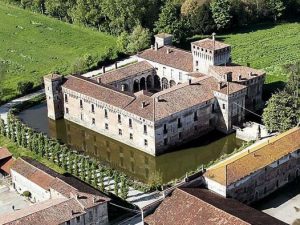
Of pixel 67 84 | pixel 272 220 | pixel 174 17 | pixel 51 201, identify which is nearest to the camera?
pixel 272 220

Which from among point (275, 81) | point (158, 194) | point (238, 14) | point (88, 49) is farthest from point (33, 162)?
point (238, 14)

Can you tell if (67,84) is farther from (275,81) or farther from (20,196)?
(275,81)

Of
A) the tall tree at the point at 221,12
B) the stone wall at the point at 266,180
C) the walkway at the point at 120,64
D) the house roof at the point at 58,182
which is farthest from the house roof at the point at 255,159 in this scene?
the tall tree at the point at 221,12

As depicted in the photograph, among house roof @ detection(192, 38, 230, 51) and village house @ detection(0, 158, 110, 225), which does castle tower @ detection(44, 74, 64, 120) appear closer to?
house roof @ detection(192, 38, 230, 51)

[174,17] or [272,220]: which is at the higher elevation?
[174,17]

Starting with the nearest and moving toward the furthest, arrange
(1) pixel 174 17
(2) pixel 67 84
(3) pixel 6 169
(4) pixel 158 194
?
1. (4) pixel 158 194
2. (3) pixel 6 169
3. (2) pixel 67 84
4. (1) pixel 174 17

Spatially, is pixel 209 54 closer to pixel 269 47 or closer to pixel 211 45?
pixel 211 45

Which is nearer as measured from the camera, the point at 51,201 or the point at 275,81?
the point at 51,201
